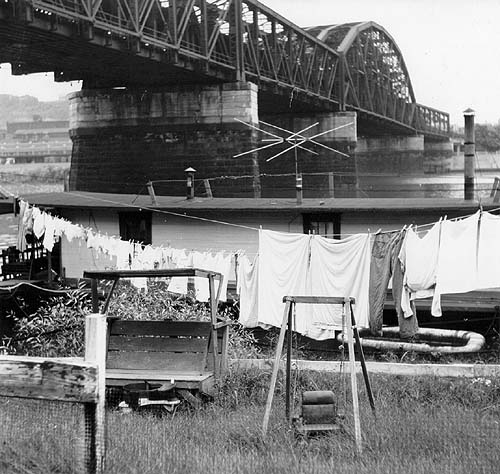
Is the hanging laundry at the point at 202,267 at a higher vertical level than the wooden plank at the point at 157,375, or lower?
higher

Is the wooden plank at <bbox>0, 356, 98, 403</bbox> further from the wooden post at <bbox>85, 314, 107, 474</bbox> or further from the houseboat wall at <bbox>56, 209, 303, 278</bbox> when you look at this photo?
the houseboat wall at <bbox>56, 209, 303, 278</bbox>

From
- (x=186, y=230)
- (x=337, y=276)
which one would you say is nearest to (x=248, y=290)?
(x=337, y=276)

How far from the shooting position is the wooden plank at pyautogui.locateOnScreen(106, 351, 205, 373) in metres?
10.9

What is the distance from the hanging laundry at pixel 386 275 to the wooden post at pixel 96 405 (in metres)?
13.4

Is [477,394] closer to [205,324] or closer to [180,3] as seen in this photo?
[205,324]

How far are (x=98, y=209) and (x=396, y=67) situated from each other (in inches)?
3463

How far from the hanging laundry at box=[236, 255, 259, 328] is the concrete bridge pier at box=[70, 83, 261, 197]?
92.6 feet

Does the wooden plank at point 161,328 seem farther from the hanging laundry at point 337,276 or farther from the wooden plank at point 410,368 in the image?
the hanging laundry at point 337,276

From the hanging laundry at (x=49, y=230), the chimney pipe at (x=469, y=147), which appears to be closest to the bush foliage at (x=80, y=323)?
the hanging laundry at (x=49, y=230)

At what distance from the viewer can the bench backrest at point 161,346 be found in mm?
10961

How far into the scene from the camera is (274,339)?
61.2 ft

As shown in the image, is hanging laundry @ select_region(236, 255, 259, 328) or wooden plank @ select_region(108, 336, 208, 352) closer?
wooden plank @ select_region(108, 336, 208, 352)

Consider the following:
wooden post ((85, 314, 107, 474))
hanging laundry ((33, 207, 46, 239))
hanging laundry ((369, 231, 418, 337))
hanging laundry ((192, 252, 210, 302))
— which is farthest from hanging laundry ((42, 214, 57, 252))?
wooden post ((85, 314, 107, 474))

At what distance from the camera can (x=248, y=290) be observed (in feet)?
64.9
